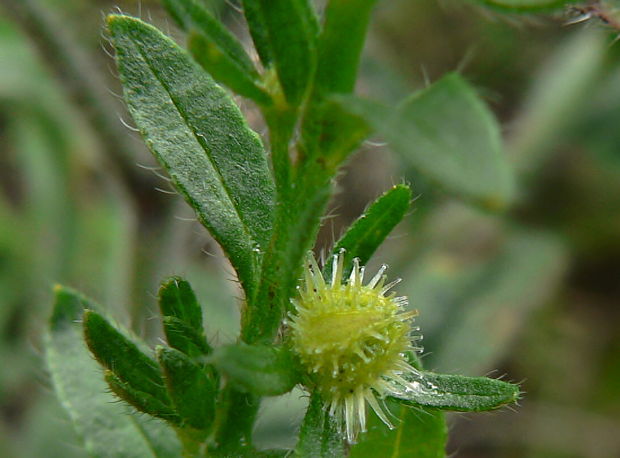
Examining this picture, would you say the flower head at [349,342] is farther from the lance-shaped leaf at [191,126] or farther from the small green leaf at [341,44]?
the small green leaf at [341,44]

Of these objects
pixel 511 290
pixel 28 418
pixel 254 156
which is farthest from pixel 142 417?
pixel 511 290

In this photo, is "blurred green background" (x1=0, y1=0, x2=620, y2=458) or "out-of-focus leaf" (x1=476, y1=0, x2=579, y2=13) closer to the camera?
"out-of-focus leaf" (x1=476, y1=0, x2=579, y2=13)

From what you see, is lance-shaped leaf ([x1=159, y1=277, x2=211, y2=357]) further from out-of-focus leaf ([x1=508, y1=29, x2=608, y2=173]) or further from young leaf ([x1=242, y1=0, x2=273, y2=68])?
out-of-focus leaf ([x1=508, y1=29, x2=608, y2=173])

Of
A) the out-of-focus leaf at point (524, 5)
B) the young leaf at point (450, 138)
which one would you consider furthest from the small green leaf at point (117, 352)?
the out-of-focus leaf at point (524, 5)

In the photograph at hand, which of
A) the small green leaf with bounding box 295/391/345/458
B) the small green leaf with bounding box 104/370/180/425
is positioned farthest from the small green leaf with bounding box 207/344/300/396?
the small green leaf with bounding box 104/370/180/425

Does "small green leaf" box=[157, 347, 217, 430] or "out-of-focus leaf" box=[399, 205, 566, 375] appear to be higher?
"out-of-focus leaf" box=[399, 205, 566, 375]

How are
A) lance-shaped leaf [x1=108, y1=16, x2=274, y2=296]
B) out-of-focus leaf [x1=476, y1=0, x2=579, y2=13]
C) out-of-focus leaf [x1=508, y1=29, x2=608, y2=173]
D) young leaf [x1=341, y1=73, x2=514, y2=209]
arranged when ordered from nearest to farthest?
young leaf [x1=341, y1=73, x2=514, y2=209] < out-of-focus leaf [x1=476, y1=0, x2=579, y2=13] < lance-shaped leaf [x1=108, y1=16, x2=274, y2=296] < out-of-focus leaf [x1=508, y1=29, x2=608, y2=173]
